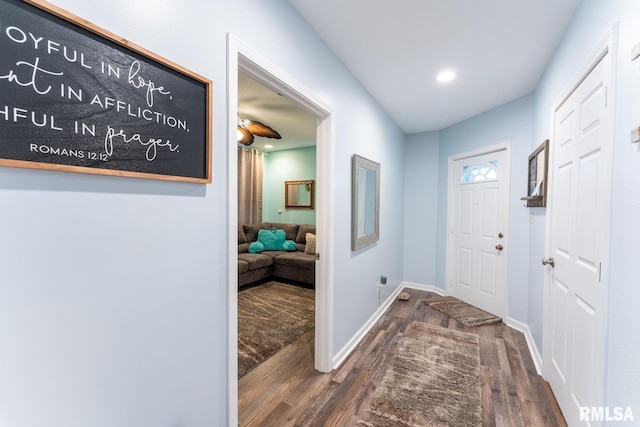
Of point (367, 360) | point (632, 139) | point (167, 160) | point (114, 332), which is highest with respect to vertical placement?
point (632, 139)

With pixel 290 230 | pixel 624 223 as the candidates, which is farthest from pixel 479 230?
pixel 290 230

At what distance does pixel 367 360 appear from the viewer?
2.32 metres

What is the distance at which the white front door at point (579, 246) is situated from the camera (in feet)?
4.18

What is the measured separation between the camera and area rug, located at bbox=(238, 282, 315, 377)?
2.41 meters

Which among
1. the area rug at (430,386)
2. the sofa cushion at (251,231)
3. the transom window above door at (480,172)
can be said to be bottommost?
the area rug at (430,386)

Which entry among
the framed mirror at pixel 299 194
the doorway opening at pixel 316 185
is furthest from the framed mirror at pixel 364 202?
the framed mirror at pixel 299 194

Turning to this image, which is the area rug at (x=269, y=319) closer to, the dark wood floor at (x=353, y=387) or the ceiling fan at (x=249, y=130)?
the dark wood floor at (x=353, y=387)

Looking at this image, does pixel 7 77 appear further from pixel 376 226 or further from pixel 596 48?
pixel 376 226

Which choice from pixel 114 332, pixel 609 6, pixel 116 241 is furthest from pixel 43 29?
pixel 609 6

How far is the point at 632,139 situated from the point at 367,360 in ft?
7.05

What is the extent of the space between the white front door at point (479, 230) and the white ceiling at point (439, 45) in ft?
2.55

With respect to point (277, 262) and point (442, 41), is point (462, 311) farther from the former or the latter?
point (442, 41)

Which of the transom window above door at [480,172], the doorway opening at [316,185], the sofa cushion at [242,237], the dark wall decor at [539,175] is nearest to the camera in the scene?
the doorway opening at [316,185]

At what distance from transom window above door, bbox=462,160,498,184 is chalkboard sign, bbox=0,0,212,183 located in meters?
3.48
